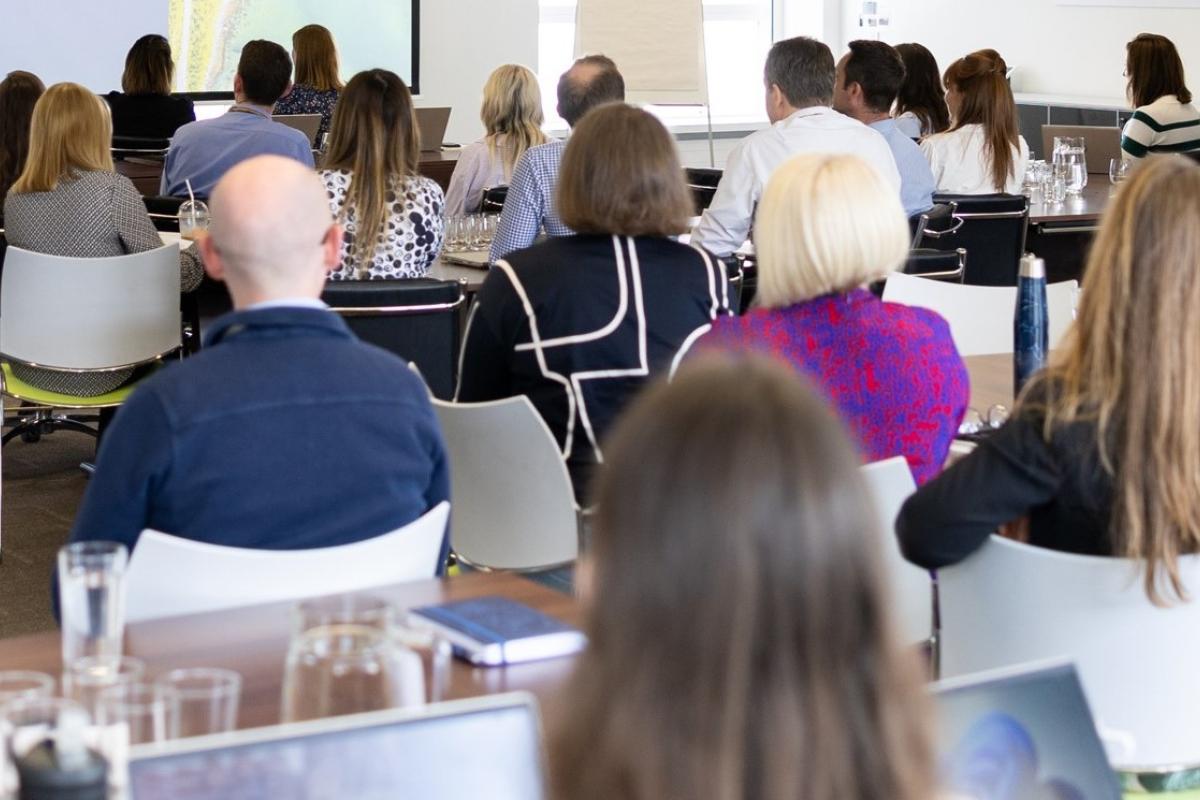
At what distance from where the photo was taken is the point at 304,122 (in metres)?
7.52

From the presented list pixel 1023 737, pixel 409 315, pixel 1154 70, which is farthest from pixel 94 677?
pixel 1154 70

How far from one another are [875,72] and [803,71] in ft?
2.74

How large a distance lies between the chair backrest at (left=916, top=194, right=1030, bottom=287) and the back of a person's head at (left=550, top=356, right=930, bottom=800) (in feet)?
17.0

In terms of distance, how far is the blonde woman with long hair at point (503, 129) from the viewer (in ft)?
19.8

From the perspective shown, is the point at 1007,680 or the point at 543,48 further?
the point at 543,48

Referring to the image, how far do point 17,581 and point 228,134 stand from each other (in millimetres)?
2002

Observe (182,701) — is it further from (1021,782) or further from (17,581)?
(17,581)

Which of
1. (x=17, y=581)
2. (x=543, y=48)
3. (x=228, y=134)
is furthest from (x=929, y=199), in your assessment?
(x=543, y=48)

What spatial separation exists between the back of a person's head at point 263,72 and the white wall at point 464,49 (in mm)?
4961

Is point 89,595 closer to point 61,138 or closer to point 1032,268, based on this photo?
point 1032,268

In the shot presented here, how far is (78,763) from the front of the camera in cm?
123

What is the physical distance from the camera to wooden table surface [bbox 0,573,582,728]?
66.8 inches

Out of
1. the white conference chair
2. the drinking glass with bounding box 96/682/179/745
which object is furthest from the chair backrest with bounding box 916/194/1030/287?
the drinking glass with bounding box 96/682/179/745

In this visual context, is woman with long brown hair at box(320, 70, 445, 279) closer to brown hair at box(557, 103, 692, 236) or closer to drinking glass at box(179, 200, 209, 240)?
drinking glass at box(179, 200, 209, 240)
